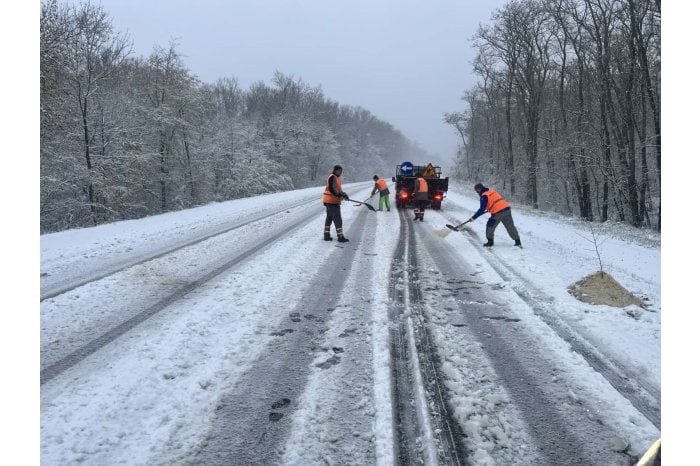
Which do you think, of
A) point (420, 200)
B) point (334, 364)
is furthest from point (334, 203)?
point (334, 364)

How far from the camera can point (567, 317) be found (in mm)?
4645

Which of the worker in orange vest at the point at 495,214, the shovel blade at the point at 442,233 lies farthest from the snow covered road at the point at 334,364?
the shovel blade at the point at 442,233

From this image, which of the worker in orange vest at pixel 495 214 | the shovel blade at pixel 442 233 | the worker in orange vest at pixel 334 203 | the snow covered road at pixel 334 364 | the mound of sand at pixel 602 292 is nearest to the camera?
the snow covered road at pixel 334 364

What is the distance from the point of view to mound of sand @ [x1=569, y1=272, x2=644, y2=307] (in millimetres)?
5137

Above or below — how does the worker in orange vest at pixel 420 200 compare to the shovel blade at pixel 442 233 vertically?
above

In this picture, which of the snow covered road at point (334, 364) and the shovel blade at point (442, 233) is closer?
the snow covered road at point (334, 364)

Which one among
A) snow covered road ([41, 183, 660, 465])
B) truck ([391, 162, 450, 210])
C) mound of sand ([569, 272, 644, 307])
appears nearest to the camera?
snow covered road ([41, 183, 660, 465])

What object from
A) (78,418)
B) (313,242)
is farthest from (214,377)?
(313,242)

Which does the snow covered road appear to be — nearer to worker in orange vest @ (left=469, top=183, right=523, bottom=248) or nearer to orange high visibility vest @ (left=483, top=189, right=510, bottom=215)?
worker in orange vest @ (left=469, top=183, right=523, bottom=248)

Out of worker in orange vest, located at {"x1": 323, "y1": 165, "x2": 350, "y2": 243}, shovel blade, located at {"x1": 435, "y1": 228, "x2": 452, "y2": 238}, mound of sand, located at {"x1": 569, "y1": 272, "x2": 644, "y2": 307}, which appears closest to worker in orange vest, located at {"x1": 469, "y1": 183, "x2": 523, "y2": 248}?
shovel blade, located at {"x1": 435, "y1": 228, "x2": 452, "y2": 238}

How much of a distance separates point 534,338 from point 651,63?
19.7m

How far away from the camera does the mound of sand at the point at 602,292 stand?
514 centimetres

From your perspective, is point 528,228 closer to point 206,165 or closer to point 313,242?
point 313,242

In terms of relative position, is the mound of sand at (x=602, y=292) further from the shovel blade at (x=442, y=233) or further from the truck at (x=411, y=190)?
the truck at (x=411, y=190)
